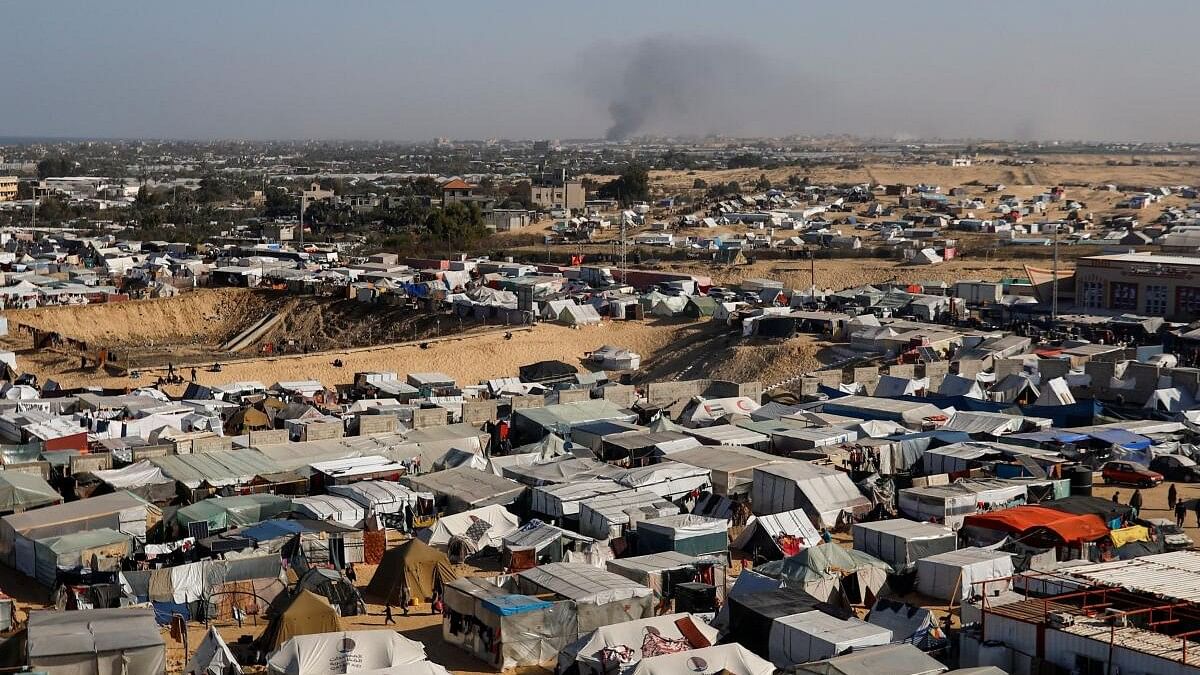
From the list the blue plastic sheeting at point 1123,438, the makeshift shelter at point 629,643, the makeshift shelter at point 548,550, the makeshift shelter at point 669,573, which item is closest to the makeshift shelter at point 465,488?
the makeshift shelter at point 548,550

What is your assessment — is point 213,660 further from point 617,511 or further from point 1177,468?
point 1177,468

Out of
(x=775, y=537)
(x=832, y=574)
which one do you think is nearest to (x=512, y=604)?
(x=832, y=574)

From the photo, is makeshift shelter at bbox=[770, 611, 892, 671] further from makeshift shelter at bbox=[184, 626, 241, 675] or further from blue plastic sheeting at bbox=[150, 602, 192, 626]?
blue plastic sheeting at bbox=[150, 602, 192, 626]

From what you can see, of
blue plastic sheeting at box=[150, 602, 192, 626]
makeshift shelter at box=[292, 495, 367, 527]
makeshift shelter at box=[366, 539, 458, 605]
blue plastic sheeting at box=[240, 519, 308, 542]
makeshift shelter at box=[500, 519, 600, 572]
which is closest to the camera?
blue plastic sheeting at box=[150, 602, 192, 626]

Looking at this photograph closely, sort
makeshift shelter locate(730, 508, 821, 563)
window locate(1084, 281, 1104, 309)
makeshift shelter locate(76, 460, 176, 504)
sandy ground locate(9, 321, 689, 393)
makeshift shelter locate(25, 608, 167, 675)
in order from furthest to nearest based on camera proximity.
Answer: window locate(1084, 281, 1104, 309), sandy ground locate(9, 321, 689, 393), makeshift shelter locate(76, 460, 176, 504), makeshift shelter locate(730, 508, 821, 563), makeshift shelter locate(25, 608, 167, 675)

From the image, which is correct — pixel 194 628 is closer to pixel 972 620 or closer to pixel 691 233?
pixel 972 620

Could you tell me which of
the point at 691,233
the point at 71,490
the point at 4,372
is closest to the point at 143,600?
the point at 71,490

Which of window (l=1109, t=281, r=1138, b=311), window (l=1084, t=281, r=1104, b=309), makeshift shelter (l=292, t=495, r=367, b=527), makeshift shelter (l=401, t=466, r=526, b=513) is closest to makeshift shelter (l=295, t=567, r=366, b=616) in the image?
makeshift shelter (l=292, t=495, r=367, b=527)
